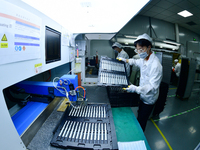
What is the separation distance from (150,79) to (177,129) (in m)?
1.85

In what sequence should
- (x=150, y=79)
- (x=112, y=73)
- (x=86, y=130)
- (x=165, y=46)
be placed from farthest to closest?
(x=165, y=46), (x=112, y=73), (x=150, y=79), (x=86, y=130)

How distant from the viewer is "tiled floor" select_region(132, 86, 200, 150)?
179 cm

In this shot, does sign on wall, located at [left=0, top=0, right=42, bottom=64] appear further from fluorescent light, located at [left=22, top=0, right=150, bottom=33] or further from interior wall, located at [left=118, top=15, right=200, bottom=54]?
interior wall, located at [left=118, top=15, right=200, bottom=54]

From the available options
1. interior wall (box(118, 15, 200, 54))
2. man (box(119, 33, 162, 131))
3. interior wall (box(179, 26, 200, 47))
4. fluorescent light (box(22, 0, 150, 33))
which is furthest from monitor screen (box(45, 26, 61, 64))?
interior wall (box(179, 26, 200, 47))

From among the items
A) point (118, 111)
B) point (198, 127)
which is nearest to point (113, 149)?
point (118, 111)

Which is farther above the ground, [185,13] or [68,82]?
[185,13]

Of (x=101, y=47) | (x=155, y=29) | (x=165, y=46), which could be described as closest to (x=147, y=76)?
(x=101, y=47)

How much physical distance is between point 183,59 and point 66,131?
14.0 ft

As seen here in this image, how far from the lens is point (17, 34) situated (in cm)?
62

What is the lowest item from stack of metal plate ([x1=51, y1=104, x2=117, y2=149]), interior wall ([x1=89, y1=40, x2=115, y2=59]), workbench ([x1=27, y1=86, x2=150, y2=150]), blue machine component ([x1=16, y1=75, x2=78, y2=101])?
workbench ([x1=27, y1=86, x2=150, y2=150])

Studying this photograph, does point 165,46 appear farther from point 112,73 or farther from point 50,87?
point 50,87

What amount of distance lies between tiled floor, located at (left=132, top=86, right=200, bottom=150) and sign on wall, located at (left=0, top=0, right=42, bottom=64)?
2274 millimetres

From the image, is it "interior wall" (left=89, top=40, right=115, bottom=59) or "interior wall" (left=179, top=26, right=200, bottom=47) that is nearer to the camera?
"interior wall" (left=89, top=40, right=115, bottom=59)

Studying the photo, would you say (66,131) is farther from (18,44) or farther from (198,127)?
(198,127)
